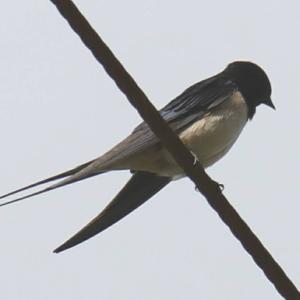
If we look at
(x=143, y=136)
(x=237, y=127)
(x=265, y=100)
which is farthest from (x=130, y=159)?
(x=265, y=100)

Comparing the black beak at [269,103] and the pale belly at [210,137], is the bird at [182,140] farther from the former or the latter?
the black beak at [269,103]

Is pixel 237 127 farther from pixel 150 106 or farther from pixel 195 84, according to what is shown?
pixel 150 106

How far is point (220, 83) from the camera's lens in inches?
225

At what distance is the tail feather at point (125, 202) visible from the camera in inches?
170

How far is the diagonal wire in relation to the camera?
2.85 metres

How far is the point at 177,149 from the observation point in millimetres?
3312

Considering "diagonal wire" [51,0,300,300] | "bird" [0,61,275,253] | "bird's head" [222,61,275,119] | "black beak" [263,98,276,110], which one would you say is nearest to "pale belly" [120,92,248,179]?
"bird" [0,61,275,253]

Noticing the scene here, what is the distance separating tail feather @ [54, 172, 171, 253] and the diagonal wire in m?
1.02

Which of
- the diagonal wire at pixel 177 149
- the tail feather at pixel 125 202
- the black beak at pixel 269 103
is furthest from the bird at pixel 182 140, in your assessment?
the diagonal wire at pixel 177 149

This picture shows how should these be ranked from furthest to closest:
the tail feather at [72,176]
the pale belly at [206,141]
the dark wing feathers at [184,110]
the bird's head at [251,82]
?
1. the bird's head at [251,82]
2. the pale belly at [206,141]
3. the dark wing feathers at [184,110]
4. the tail feather at [72,176]

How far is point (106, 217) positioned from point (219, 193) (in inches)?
51.7

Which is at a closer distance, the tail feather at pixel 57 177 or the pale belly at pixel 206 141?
the tail feather at pixel 57 177

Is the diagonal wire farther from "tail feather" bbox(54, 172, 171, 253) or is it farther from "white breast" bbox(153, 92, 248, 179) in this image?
"white breast" bbox(153, 92, 248, 179)

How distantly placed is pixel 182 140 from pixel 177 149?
5.63 feet
